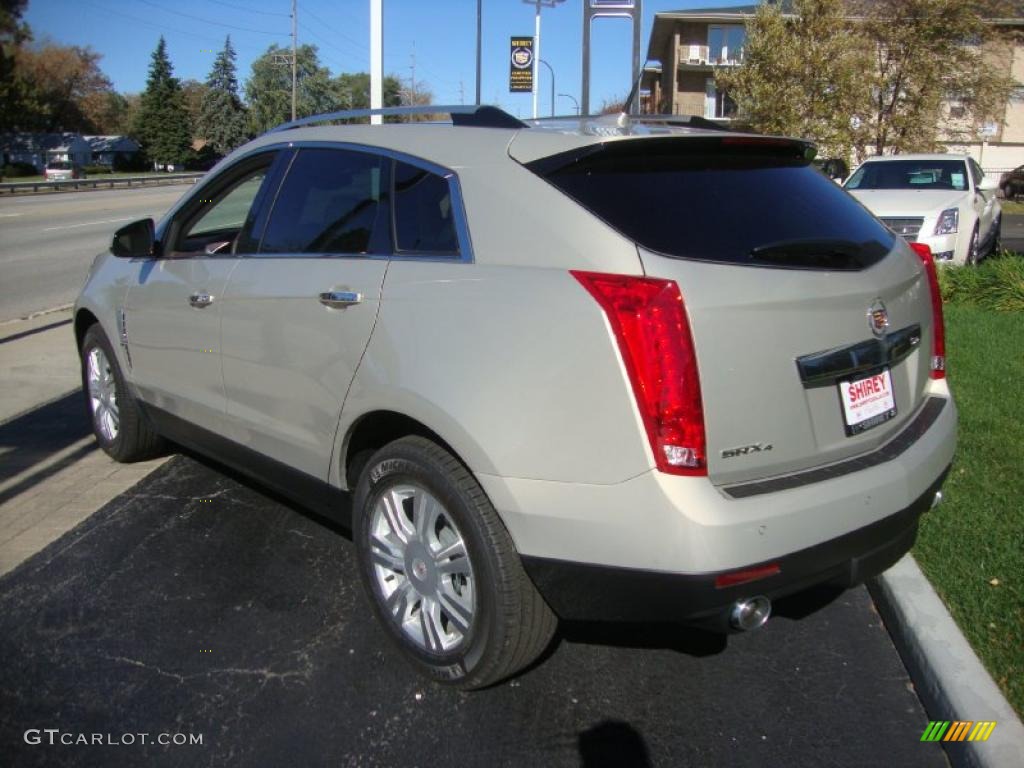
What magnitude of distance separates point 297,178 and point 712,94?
5063 cm

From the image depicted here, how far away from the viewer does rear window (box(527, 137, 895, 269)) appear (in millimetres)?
2486

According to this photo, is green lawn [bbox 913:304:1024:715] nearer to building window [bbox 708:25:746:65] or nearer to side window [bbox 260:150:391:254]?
side window [bbox 260:150:391:254]

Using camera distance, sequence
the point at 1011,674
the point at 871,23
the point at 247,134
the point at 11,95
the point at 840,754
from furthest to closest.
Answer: the point at 247,134 < the point at 11,95 < the point at 871,23 < the point at 1011,674 < the point at 840,754

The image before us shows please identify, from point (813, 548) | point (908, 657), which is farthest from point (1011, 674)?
point (813, 548)

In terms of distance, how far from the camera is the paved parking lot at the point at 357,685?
2.62 m

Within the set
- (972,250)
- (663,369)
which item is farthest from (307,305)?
(972,250)

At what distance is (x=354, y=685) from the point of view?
2.95 m

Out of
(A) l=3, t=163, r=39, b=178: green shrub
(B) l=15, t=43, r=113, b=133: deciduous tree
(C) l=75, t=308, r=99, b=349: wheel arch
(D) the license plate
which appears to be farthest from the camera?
(B) l=15, t=43, r=113, b=133: deciduous tree

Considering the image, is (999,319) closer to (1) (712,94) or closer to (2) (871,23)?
(2) (871,23)

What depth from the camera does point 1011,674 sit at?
2.78m

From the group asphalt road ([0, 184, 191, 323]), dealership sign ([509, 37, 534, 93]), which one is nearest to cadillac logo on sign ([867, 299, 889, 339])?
asphalt road ([0, 184, 191, 323])

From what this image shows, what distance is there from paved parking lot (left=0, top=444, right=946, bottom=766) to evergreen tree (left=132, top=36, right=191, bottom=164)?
88.3 meters

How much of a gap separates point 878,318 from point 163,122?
295 feet

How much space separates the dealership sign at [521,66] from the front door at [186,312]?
93.3ft
